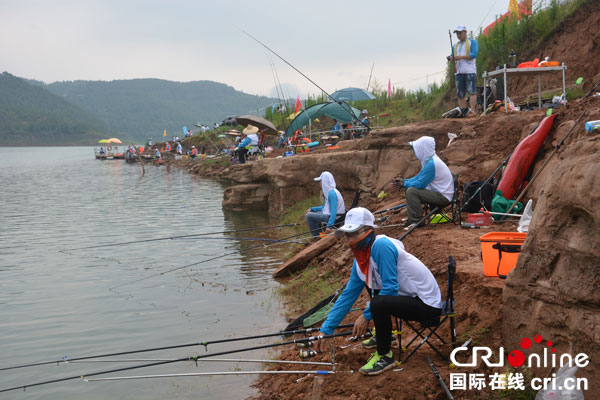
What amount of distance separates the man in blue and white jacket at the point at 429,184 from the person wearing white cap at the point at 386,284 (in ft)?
12.5

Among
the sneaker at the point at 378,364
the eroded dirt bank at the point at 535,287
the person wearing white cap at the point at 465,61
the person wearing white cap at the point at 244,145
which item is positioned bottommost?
the sneaker at the point at 378,364

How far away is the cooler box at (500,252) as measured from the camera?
4.89 meters

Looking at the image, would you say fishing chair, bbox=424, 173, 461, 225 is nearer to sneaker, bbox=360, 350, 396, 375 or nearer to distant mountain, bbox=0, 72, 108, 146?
sneaker, bbox=360, 350, 396, 375

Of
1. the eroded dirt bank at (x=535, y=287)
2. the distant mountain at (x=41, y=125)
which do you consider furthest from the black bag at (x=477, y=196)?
the distant mountain at (x=41, y=125)

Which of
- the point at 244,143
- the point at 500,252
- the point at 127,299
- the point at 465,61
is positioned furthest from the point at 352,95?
the point at 500,252

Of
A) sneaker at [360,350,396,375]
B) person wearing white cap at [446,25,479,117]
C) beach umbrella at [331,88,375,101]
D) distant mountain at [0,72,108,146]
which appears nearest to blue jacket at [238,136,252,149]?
beach umbrella at [331,88,375,101]

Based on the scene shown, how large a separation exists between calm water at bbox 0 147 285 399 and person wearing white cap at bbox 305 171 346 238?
1285 millimetres

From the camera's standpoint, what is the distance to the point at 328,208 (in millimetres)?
Answer: 10609

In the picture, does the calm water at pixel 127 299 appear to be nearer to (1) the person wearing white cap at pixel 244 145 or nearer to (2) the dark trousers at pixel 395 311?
(2) the dark trousers at pixel 395 311

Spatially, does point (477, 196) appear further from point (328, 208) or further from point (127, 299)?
point (127, 299)

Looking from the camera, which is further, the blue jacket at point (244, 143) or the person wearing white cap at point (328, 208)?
the blue jacket at point (244, 143)

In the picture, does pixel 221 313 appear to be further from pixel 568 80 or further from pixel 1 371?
pixel 568 80

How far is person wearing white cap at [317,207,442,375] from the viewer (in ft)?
13.8

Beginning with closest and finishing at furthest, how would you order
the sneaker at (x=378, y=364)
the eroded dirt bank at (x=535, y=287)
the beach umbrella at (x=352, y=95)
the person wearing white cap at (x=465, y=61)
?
the eroded dirt bank at (x=535, y=287) < the sneaker at (x=378, y=364) < the person wearing white cap at (x=465, y=61) < the beach umbrella at (x=352, y=95)
